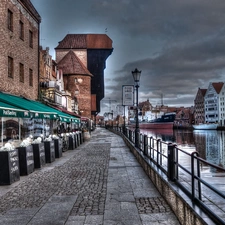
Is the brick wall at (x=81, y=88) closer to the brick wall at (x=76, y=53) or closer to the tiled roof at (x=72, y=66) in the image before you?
the tiled roof at (x=72, y=66)

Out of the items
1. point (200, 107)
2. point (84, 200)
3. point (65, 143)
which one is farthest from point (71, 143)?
point (200, 107)

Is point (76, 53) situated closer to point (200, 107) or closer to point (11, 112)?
point (11, 112)

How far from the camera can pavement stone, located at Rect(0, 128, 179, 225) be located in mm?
5586

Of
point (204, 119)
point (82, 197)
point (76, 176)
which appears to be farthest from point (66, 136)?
point (204, 119)

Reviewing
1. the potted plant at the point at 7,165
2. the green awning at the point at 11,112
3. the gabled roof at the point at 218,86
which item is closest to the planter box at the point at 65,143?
the green awning at the point at 11,112

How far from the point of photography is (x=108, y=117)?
285 feet

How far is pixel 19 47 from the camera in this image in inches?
832

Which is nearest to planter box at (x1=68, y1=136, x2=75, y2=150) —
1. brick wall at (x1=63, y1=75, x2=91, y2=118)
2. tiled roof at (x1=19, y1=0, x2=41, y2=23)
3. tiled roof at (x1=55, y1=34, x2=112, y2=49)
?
tiled roof at (x1=19, y1=0, x2=41, y2=23)

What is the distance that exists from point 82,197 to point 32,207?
1.26 m

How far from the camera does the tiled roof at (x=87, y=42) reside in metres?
72.1

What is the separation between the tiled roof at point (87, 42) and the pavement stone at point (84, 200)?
2521 inches

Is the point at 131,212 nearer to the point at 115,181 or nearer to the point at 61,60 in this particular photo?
the point at 115,181

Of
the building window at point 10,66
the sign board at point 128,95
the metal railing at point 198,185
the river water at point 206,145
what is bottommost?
the river water at point 206,145

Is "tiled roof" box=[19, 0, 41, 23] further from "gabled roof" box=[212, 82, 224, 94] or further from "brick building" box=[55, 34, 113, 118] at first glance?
"gabled roof" box=[212, 82, 224, 94]
